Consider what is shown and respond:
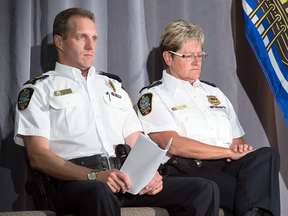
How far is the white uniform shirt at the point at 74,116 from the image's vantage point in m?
1.53

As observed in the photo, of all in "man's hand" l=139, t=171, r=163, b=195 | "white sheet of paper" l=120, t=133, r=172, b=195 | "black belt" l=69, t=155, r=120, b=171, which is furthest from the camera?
"black belt" l=69, t=155, r=120, b=171

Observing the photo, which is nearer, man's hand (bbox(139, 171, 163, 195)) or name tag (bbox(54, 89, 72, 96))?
man's hand (bbox(139, 171, 163, 195))

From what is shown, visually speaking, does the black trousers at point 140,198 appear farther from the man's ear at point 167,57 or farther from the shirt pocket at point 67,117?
the man's ear at point 167,57

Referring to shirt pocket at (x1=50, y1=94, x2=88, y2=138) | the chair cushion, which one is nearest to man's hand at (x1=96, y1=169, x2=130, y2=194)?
the chair cushion

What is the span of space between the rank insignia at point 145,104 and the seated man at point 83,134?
10 centimetres

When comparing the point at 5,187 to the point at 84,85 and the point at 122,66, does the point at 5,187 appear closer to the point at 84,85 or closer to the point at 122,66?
the point at 84,85

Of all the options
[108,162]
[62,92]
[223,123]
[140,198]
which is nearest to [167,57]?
[223,123]

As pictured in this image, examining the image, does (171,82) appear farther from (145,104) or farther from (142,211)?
(142,211)

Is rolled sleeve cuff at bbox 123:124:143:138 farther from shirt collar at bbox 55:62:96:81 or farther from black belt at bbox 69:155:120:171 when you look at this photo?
shirt collar at bbox 55:62:96:81

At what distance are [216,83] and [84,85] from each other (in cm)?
112

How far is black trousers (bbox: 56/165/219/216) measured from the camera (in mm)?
1191

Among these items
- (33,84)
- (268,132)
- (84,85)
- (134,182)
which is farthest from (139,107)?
(268,132)

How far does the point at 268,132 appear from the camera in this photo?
2.55m

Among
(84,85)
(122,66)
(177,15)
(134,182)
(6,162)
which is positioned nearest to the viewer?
(134,182)
